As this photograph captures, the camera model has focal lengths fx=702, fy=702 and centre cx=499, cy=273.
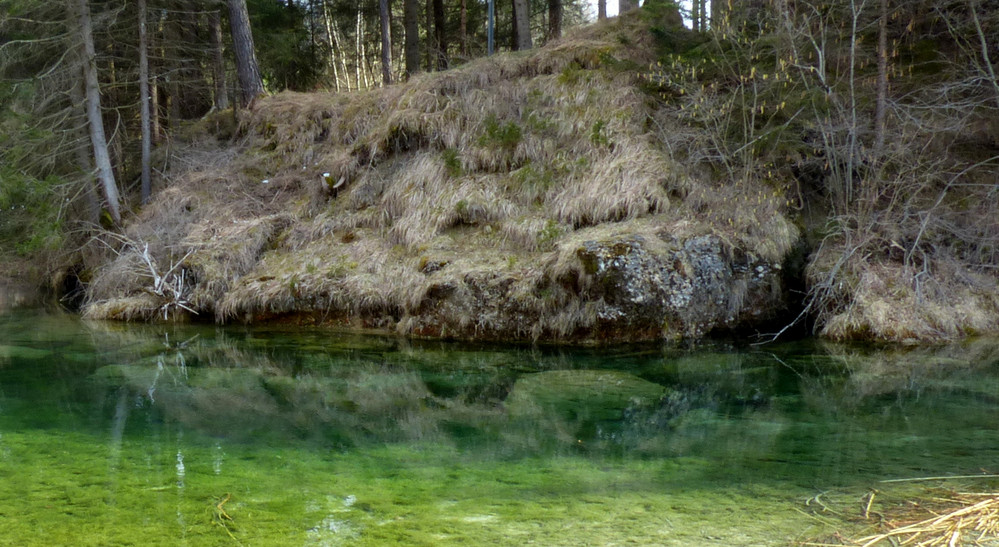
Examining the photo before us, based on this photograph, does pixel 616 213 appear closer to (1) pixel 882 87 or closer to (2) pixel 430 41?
(1) pixel 882 87

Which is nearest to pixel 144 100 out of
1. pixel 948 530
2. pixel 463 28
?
pixel 463 28

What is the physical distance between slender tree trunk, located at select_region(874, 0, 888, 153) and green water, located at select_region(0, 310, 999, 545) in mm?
2786

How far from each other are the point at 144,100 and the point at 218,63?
308 centimetres

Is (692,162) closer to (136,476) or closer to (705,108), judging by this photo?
(705,108)

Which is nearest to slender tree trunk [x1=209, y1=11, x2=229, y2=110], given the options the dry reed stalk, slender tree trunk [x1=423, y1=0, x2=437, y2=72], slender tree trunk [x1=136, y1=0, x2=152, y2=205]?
slender tree trunk [x1=136, y1=0, x2=152, y2=205]

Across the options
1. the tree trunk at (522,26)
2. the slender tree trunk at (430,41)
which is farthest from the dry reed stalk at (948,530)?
the slender tree trunk at (430,41)

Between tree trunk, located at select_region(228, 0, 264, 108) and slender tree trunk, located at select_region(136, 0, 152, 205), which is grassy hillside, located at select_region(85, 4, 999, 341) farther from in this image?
tree trunk, located at select_region(228, 0, 264, 108)

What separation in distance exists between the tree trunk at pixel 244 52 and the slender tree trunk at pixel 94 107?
101 inches

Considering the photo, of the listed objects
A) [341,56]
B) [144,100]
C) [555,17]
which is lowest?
[144,100]

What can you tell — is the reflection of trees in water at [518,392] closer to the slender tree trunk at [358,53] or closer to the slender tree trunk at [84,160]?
the slender tree trunk at [84,160]

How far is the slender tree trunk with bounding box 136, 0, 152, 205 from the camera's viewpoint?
1305 cm

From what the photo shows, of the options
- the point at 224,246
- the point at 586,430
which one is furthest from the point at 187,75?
the point at 586,430

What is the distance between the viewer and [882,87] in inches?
350

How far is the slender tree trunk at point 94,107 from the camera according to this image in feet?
40.6
